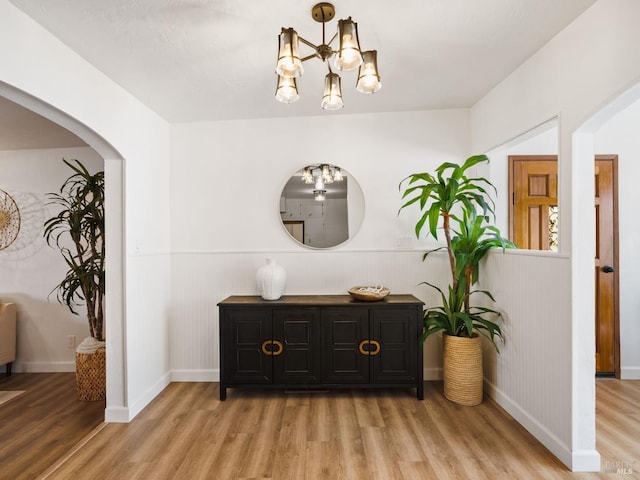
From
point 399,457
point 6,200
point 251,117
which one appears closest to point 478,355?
point 399,457

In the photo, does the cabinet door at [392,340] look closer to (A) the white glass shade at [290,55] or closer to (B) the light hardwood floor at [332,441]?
(B) the light hardwood floor at [332,441]

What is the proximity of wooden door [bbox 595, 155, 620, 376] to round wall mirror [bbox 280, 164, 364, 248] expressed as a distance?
88.4 inches

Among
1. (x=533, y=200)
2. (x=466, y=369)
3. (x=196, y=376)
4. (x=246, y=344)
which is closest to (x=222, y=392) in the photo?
(x=246, y=344)

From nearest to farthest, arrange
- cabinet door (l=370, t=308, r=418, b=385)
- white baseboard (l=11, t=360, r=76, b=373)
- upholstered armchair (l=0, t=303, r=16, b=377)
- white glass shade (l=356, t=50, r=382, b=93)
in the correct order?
1. white glass shade (l=356, t=50, r=382, b=93)
2. cabinet door (l=370, t=308, r=418, b=385)
3. upholstered armchair (l=0, t=303, r=16, b=377)
4. white baseboard (l=11, t=360, r=76, b=373)

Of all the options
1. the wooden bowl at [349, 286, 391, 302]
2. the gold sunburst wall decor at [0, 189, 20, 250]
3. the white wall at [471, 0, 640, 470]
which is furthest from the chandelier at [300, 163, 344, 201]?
the gold sunburst wall decor at [0, 189, 20, 250]

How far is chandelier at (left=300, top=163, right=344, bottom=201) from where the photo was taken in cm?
330

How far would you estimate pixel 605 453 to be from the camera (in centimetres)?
209

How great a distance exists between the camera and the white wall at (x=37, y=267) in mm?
3711

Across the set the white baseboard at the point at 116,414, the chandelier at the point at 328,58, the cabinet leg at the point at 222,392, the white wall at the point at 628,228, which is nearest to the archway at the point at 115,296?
the white baseboard at the point at 116,414

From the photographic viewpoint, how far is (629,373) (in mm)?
3213

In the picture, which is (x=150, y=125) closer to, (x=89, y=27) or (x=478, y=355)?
(x=89, y=27)

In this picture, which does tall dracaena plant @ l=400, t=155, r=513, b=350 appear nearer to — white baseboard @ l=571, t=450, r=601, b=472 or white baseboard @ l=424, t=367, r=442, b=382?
white baseboard @ l=424, t=367, r=442, b=382

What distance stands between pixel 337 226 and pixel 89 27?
2251mm

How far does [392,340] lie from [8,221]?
13.8ft
